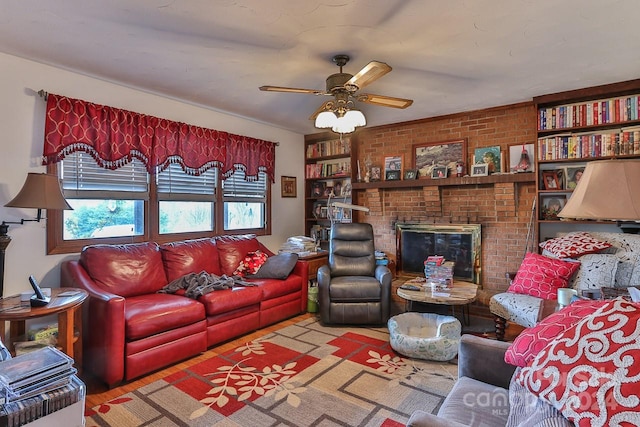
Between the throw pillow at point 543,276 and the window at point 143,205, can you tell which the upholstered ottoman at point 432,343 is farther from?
the window at point 143,205

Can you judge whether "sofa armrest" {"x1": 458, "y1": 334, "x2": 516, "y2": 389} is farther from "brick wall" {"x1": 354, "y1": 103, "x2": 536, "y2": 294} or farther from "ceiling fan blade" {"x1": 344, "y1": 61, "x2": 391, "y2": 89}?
"brick wall" {"x1": 354, "y1": 103, "x2": 536, "y2": 294}

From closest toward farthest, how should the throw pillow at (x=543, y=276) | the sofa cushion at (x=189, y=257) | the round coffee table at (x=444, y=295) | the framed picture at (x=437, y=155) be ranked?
1. the throw pillow at (x=543, y=276)
2. the round coffee table at (x=444, y=295)
3. the sofa cushion at (x=189, y=257)
4. the framed picture at (x=437, y=155)

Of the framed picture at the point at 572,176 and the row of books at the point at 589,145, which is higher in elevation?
the row of books at the point at 589,145

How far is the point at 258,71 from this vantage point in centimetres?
289

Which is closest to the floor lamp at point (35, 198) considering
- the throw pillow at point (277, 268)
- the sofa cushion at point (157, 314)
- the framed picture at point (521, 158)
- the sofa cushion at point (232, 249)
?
the sofa cushion at point (157, 314)

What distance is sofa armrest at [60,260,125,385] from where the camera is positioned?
2299 millimetres

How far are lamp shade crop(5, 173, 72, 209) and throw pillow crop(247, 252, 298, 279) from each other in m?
1.88

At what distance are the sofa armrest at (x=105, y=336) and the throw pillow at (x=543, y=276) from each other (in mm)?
3248

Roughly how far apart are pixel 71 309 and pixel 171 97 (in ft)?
7.59

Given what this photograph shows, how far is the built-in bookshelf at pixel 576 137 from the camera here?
10.2 ft

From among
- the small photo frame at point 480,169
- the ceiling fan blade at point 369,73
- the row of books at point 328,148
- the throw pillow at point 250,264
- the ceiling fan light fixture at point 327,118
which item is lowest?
the throw pillow at point 250,264

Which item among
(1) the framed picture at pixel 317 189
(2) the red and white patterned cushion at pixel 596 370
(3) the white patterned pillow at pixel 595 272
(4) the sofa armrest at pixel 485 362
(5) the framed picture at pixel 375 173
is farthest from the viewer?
(1) the framed picture at pixel 317 189

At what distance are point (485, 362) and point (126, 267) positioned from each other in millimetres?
2809

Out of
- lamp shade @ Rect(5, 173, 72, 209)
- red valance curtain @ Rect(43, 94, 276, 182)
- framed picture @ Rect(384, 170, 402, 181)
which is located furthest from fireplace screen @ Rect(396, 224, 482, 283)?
lamp shade @ Rect(5, 173, 72, 209)
